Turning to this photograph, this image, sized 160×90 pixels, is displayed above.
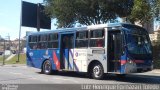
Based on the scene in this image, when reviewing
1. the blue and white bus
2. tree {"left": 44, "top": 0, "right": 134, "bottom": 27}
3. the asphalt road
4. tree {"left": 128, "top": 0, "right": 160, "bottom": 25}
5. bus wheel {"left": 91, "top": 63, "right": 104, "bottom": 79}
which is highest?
tree {"left": 44, "top": 0, "right": 134, "bottom": 27}

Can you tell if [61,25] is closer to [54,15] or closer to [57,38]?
[54,15]

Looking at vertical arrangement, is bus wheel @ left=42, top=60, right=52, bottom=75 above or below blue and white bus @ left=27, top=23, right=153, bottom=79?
below

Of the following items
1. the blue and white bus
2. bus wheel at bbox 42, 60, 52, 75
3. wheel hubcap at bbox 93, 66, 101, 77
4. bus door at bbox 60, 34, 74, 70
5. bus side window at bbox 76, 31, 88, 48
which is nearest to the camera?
the blue and white bus

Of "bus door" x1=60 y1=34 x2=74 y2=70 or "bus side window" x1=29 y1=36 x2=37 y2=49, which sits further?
"bus side window" x1=29 y1=36 x2=37 y2=49

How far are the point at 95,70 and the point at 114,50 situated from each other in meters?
1.77

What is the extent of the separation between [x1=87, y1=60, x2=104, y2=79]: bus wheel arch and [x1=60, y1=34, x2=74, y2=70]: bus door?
6.02ft

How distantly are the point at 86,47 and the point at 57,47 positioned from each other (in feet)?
9.76

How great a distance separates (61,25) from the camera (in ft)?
139

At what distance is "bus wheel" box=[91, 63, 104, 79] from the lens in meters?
19.2

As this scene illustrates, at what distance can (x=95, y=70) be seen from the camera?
64.4 feet

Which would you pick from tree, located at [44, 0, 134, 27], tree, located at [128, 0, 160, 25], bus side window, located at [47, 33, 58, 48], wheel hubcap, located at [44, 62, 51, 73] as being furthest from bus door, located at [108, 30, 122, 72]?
tree, located at [44, 0, 134, 27]

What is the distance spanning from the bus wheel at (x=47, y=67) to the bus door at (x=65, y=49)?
1.54 meters

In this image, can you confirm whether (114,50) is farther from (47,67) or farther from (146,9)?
(146,9)

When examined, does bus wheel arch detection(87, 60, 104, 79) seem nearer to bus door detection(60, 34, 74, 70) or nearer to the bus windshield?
bus door detection(60, 34, 74, 70)
